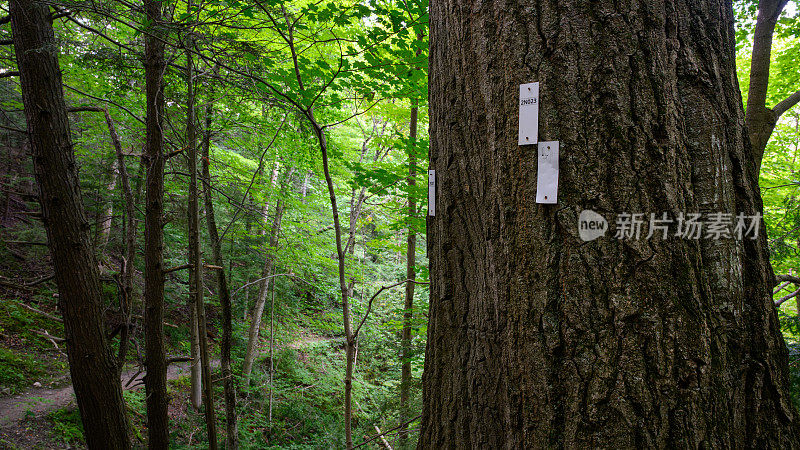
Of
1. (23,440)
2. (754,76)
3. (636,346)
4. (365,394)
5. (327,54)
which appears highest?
(327,54)

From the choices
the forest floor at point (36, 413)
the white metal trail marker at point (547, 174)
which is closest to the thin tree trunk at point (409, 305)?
the forest floor at point (36, 413)

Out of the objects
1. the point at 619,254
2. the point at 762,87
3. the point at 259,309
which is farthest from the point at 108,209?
the point at 762,87

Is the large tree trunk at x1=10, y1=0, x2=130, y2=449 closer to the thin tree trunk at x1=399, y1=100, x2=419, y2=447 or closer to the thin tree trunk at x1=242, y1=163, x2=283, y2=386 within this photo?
the thin tree trunk at x1=399, y1=100, x2=419, y2=447

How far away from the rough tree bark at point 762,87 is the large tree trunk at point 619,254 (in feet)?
10.8

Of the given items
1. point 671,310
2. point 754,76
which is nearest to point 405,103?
point 754,76

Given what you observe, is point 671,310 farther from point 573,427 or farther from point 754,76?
point 754,76

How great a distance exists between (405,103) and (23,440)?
803 centimetres

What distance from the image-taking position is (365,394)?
30.3ft

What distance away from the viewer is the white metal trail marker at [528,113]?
1043 mm

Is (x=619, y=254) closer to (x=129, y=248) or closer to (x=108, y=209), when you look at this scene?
(x=129, y=248)

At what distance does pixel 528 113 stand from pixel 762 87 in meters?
4.01

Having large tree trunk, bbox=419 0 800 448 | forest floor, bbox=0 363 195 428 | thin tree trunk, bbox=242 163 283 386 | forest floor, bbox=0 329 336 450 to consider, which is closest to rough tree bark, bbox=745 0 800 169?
large tree trunk, bbox=419 0 800 448

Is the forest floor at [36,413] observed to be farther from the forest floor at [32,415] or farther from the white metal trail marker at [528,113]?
the white metal trail marker at [528,113]

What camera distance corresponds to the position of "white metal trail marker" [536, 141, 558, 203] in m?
1.01
